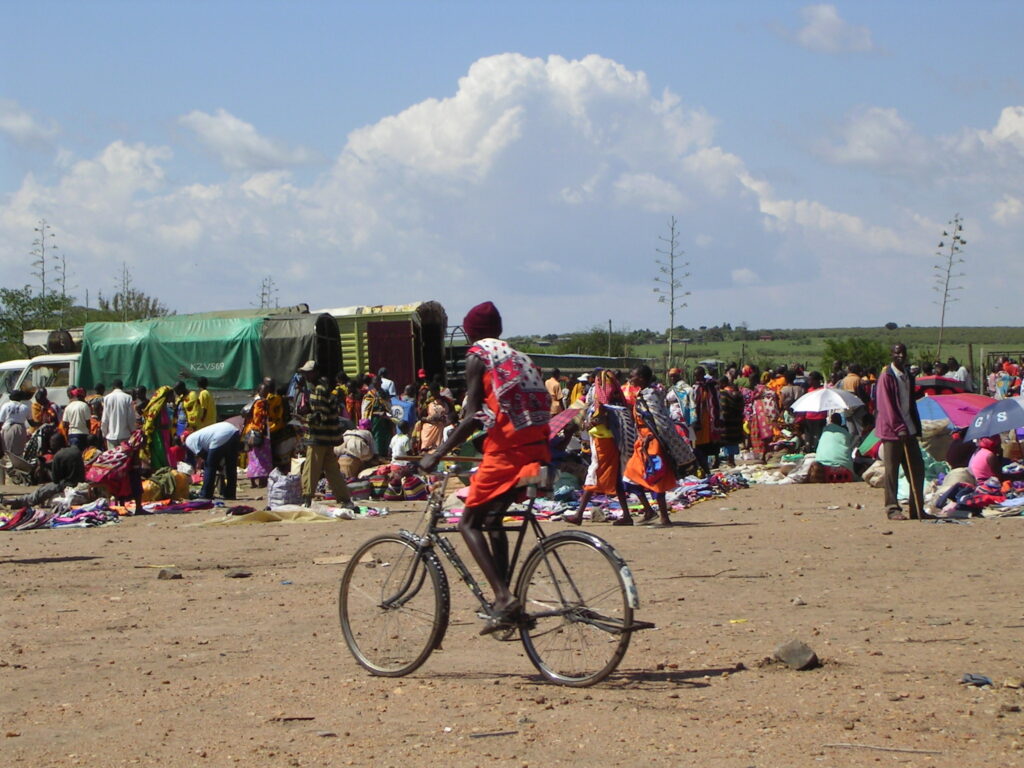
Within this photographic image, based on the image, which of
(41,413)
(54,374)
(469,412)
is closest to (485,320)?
(469,412)

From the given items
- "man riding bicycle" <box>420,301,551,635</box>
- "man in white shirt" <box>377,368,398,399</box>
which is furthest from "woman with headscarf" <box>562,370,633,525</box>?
"man in white shirt" <box>377,368,398,399</box>

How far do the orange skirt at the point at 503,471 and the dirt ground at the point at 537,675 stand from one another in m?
0.89

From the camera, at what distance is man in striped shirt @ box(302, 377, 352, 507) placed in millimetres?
14664

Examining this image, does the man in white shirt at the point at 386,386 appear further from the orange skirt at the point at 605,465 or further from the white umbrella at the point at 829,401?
the orange skirt at the point at 605,465

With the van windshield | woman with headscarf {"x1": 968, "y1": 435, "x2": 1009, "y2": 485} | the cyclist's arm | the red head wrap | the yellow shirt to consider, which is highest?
the red head wrap

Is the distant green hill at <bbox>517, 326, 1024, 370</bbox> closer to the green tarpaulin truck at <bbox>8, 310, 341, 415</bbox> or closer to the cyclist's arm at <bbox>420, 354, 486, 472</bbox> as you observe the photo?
the green tarpaulin truck at <bbox>8, 310, 341, 415</bbox>

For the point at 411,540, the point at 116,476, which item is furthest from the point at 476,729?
the point at 116,476

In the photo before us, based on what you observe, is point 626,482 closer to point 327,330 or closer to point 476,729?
point 476,729

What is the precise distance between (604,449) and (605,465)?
0.20 meters

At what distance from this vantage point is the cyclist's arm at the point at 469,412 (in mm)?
5938

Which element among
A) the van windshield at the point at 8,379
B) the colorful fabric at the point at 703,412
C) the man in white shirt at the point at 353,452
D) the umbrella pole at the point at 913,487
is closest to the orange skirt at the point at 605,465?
the umbrella pole at the point at 913,487

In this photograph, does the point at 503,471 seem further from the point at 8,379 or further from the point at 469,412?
the point at 8,379

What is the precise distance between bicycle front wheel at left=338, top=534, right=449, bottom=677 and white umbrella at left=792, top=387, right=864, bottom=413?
13.1 meters

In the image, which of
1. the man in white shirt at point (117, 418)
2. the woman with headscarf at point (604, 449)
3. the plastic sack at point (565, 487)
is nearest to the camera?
the woman with headscarf at point (604, 449)
